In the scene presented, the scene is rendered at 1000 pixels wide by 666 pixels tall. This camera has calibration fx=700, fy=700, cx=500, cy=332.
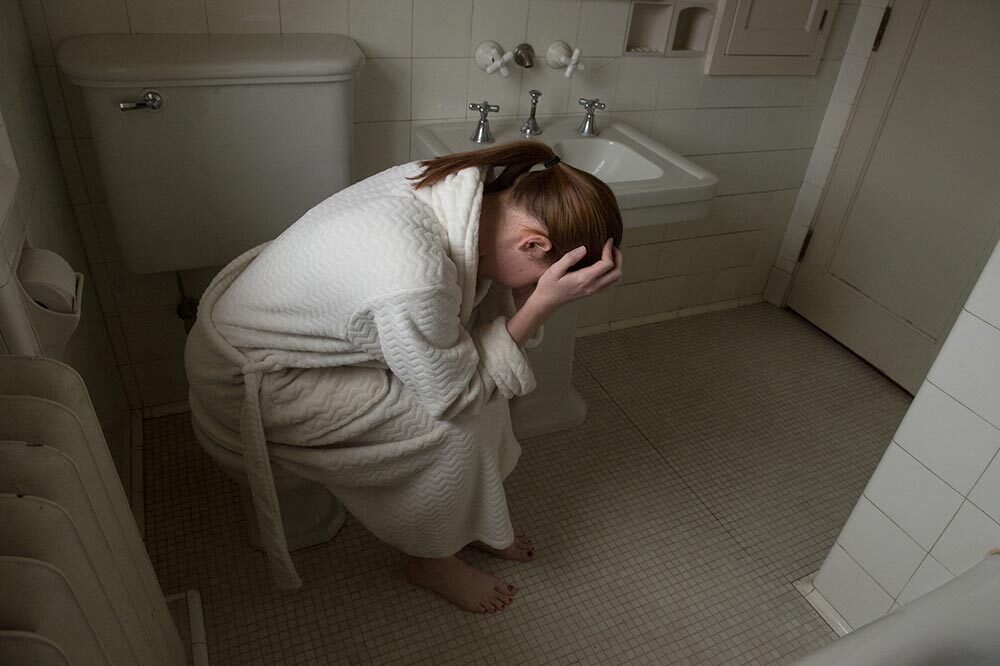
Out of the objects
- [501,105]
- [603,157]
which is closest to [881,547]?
[603,157]

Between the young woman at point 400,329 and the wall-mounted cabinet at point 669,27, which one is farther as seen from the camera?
the wall-mounted cabinet at point 669,27

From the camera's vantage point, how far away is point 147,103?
1.27 metres

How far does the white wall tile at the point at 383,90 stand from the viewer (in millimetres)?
1577

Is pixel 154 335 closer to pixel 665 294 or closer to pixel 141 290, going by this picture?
pixel 141 290

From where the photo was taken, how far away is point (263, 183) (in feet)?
4.72

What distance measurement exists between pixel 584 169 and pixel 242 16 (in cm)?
87

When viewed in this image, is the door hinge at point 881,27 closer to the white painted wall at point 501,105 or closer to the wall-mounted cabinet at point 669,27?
the white painted wall at point 501,105

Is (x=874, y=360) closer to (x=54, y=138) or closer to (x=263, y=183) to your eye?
(x=263, y=183)

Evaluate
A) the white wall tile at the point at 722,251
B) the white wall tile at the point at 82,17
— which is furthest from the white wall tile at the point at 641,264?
the white wall tile at the point at 82,17

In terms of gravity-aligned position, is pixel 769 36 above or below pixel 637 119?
above

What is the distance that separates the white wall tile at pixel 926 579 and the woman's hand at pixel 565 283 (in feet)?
2.56

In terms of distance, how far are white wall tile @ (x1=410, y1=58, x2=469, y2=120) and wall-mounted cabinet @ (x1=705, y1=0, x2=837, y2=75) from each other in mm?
717

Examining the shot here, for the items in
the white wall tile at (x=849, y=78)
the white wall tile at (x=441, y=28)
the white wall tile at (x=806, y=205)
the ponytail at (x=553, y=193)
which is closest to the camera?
the ponytail at (x=553, y=193)

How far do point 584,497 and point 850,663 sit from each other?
882 millimetres
